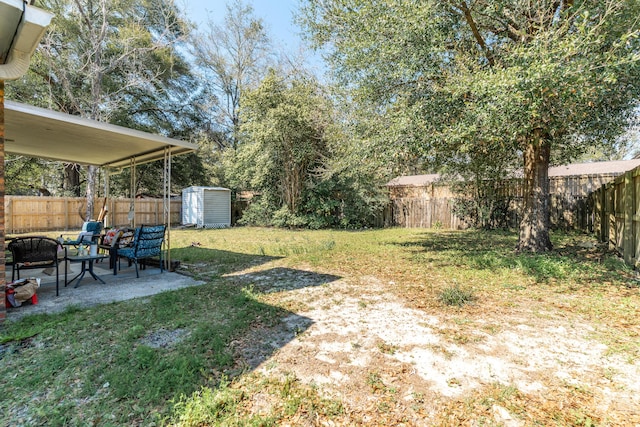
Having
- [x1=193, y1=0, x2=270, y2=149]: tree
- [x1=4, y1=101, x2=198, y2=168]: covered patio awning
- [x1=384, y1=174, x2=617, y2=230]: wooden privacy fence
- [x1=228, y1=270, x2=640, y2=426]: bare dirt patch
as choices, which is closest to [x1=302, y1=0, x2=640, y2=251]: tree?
[x1=228, y1=270, x2=640, y2=426]: bare dirt patch

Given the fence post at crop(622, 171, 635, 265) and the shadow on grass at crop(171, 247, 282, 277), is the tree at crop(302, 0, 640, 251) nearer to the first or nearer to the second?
the fence post at crop(622, 171, 635, 265)

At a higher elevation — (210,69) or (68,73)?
(210,69)

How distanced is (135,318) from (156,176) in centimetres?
2049

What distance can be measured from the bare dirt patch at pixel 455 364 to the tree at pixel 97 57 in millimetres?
15072

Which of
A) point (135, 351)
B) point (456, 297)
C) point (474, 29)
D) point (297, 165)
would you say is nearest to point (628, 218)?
point (456, 297)

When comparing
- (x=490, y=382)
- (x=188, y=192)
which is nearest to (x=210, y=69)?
(x=188, y=192)

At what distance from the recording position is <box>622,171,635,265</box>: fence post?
529 centimetres

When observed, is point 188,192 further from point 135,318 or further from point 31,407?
point 31,407

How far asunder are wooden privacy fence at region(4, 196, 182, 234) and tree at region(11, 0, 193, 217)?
1122 millimetres

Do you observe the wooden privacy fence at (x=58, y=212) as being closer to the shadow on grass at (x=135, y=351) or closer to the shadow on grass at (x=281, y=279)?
the shadow on grass at (x=281, y=279)

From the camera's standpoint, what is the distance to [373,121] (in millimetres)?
6410

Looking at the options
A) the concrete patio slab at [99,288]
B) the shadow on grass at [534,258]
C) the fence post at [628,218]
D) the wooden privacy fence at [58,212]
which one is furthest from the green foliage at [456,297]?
the wooden privacy fence at [58,212]

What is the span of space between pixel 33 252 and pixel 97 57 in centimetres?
1343

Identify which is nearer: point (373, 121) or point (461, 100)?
point (461, 100)
